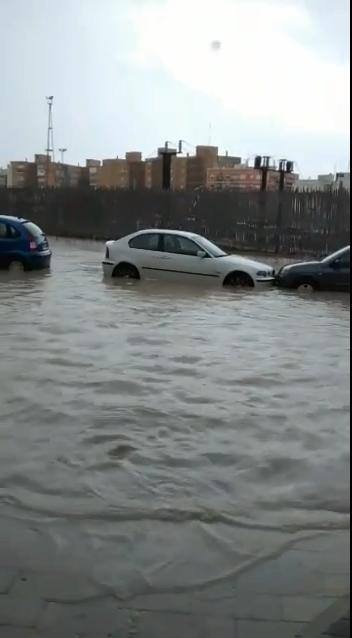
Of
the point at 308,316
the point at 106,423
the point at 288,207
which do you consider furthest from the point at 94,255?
Answer: the point at 106,423

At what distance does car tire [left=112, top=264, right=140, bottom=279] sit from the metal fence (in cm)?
585

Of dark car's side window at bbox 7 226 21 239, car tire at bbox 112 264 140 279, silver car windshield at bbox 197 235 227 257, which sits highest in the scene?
dark car's side window at bbox 7 226 21 239

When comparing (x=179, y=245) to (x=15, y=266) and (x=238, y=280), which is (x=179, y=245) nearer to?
(x=238, y=280)

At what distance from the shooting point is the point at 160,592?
3131 mm

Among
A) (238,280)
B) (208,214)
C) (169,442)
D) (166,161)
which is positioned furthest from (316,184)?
(169,442)

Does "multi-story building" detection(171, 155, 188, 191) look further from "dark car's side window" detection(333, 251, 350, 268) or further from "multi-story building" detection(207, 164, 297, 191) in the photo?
"dark car's side window" detection(333, 251, 350, 268)

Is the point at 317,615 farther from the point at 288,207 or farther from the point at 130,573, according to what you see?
the point at 288,207

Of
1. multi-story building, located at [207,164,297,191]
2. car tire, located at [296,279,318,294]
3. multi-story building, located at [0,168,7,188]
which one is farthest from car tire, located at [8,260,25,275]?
multi-story building, located at [0,168,7,188]

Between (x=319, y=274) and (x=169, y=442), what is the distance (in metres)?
9.61

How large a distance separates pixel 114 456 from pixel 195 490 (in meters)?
0.78

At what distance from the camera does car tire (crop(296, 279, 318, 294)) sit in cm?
1412

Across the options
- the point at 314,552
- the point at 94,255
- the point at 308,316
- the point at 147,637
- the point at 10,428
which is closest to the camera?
the point at 147,637

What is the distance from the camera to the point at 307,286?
14.2 metres

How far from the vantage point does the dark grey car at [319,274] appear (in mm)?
13820
